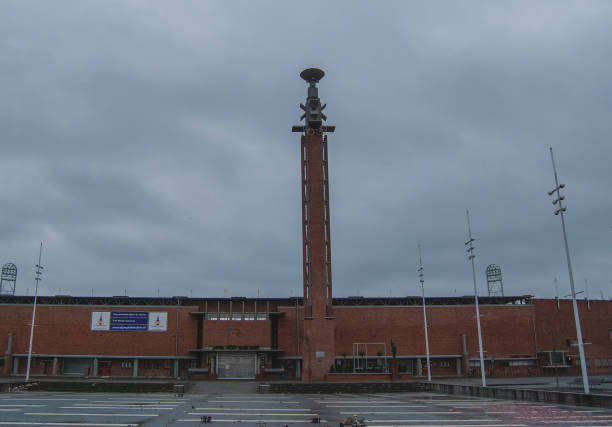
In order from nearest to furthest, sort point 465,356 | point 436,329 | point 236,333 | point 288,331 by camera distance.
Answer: point 236,333 → point 465,356 → point 288,331 → point 436,329

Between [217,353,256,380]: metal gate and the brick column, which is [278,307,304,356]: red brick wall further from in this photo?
the brick column

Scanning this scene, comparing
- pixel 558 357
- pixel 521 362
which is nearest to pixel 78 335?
pixel 521 362

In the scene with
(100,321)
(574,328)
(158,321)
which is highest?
(100,321)

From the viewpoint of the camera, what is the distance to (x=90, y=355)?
60.1 meters

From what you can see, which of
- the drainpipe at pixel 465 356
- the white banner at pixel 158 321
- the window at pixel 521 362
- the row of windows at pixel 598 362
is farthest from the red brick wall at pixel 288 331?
the row of windows at pixel 598 362

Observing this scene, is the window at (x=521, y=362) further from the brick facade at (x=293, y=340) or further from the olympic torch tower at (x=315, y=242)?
the olympic torch tower at (x=315, y=242)

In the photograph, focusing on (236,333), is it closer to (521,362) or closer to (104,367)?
(104,367)

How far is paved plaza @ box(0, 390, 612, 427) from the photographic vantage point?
2097cm

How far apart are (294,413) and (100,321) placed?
44.7 m

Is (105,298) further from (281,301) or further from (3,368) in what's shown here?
(281,301)

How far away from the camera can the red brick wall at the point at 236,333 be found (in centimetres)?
5878

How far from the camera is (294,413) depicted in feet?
80.1

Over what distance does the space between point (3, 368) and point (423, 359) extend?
51.7m

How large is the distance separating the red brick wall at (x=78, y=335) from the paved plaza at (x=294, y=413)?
2964 centimetres
